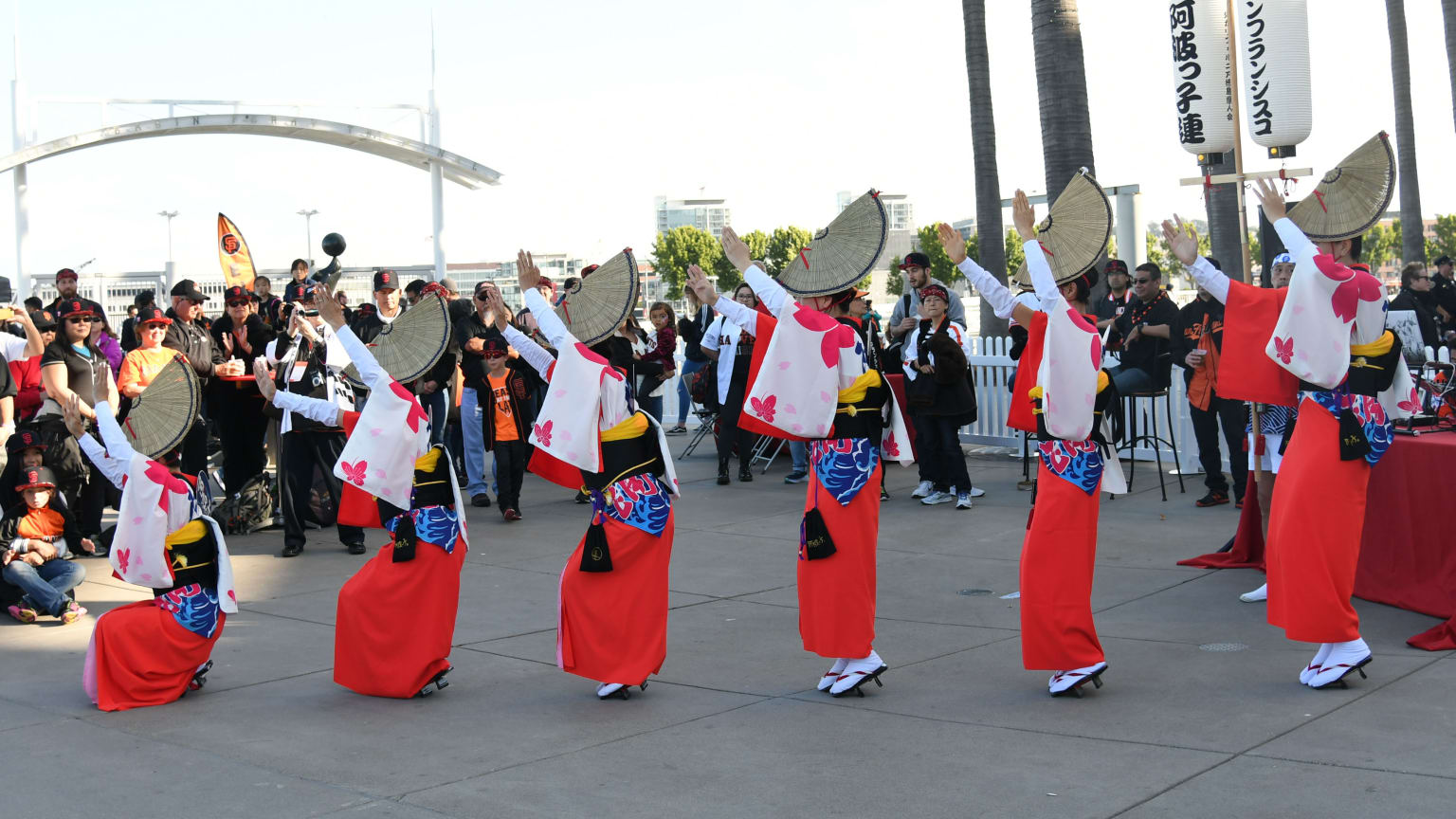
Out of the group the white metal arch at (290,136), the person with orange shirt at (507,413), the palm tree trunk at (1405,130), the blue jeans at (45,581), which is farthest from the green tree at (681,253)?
the blue jeans at (45,581)

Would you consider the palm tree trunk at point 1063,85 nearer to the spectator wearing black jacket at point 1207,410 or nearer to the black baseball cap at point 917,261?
the black baseball cap at point 917,261

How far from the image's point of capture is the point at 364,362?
5.76m

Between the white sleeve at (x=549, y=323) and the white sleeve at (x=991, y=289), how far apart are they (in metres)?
1.76

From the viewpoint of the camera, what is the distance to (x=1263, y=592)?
6.94m

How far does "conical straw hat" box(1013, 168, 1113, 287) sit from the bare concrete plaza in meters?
1.84

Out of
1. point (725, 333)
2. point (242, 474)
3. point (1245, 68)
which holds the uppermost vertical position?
point (1245, 68)

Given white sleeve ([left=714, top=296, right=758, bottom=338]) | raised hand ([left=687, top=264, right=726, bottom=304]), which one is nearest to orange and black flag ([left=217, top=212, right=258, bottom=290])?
raised hand ([left=687, top=264, right=726, bottom=304])

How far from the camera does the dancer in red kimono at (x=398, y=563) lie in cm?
559

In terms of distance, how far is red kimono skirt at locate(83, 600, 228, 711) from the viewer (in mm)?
5496

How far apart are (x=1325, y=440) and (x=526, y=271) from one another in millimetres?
3565

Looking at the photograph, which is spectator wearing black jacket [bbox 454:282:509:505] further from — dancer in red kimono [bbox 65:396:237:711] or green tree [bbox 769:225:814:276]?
green tree [bbox 769:225:814:276]

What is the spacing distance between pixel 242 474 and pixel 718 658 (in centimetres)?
578

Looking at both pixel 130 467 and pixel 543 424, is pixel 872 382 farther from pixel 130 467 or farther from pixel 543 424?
pixel 130 467

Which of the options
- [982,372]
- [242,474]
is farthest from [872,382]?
[982,372]
